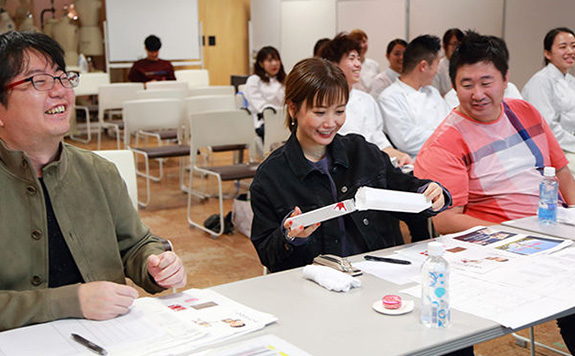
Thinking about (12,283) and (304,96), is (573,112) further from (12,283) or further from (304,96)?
(12,283)

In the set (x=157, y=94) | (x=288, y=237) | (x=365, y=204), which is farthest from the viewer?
(x=157, y=94)

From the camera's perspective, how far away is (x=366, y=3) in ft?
31.7

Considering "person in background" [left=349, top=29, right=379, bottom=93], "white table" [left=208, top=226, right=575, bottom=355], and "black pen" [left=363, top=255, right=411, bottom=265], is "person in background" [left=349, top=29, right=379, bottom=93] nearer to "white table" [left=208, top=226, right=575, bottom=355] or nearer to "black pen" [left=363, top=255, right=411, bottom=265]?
"black pen" [left=363, top=255, right=411, bottom=265]

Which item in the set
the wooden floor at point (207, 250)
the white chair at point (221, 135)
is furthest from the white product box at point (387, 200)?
the white chair at point (221, 135)

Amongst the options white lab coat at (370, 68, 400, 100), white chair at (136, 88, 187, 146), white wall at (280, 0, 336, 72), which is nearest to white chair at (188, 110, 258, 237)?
white chair at (136, 88, 187, 146)

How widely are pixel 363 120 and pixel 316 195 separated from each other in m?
2.36

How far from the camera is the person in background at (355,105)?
14.3 ft

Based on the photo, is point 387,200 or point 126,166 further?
point 126,166

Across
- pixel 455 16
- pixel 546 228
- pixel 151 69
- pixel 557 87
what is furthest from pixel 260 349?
pixel 151 69

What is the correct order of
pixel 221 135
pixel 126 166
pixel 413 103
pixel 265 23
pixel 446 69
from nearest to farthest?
pixel 126 166, pixel 413 103, pixel 221 135, pixel 446 69, pixel 265 23

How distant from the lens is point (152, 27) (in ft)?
37.1

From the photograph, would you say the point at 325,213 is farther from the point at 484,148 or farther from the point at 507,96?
the point at 507,96

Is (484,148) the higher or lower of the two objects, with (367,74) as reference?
lower

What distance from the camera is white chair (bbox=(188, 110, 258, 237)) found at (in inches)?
201
